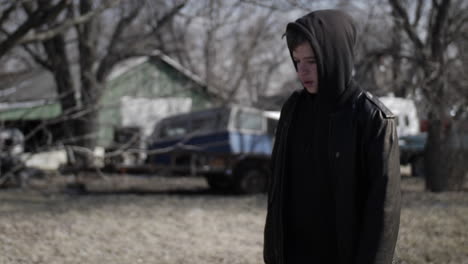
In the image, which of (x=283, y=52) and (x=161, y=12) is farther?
(x=283, y=52)

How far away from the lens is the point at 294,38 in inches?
76.2

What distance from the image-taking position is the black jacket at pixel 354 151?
176cm

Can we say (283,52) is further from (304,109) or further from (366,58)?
(304,109)

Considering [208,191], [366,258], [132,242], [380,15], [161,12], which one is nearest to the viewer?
[366,258]

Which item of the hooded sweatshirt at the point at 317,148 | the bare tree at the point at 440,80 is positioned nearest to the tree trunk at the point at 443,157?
the bare tree at the point at 440,80

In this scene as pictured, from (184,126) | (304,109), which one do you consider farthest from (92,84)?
(304,109)

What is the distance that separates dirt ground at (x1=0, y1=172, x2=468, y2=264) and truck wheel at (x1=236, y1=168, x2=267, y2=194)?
25.8 inches

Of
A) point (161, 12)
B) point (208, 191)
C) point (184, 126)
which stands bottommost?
point (208, 191)

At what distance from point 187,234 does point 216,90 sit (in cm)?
934

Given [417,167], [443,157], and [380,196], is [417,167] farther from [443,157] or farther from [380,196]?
[380,196]

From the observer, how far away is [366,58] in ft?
32.9

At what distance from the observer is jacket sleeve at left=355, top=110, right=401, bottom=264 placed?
1.75 metres

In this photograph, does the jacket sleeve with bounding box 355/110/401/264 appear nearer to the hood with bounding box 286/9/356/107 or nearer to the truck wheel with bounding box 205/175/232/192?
the hood with bounding box 286/9/356/107

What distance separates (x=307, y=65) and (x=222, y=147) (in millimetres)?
9973
